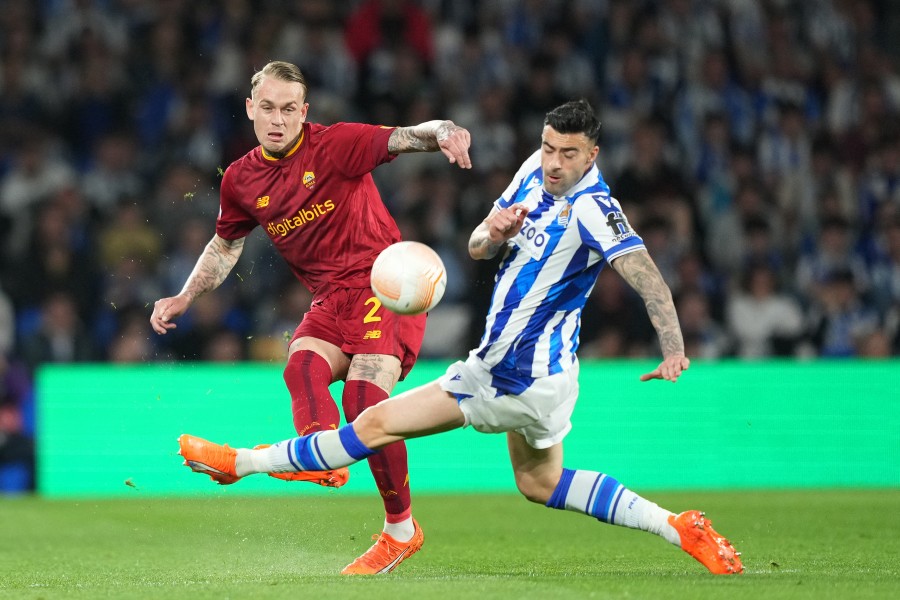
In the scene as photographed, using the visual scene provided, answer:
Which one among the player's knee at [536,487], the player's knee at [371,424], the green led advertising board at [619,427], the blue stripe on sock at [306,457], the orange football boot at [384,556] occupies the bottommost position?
the green led advertising board at [619,427]

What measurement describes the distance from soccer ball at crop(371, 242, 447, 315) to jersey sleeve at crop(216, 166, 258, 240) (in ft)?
4.30

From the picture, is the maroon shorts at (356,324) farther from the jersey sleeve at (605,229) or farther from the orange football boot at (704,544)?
the orange football boot at (704,544)

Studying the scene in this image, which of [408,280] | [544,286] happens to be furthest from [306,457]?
[544,286]

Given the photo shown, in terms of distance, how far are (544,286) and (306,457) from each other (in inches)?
51.5

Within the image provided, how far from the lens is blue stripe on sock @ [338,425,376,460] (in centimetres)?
592

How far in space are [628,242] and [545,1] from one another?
9.74 meters

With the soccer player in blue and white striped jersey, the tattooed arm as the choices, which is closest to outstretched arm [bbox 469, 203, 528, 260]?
the soccer player in blue and white striped jersey

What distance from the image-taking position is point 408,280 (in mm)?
5707

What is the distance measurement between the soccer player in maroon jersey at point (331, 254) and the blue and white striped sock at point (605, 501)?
0.88 meters

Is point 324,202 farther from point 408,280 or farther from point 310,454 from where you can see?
point 310,454

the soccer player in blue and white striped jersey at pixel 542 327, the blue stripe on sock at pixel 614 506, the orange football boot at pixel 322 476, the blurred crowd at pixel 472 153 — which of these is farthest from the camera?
the blurred crowd at pixel 472 153

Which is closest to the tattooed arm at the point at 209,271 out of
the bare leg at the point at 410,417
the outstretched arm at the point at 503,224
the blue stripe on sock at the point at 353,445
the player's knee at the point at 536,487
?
the blue stripe on sock at the point at 353,445

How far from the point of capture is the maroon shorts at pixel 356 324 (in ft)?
21.5

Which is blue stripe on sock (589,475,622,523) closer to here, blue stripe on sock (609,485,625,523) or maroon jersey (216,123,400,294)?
blue stripe on sock (609,485,625,523)
